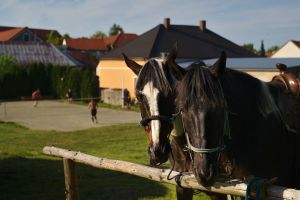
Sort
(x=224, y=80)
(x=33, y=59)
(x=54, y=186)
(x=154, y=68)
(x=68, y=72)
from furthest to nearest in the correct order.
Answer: (x=33, y=59) < (x=68, y=72) < (x=54, y=186) < (x=154, y=68) < (x=224, y=80)

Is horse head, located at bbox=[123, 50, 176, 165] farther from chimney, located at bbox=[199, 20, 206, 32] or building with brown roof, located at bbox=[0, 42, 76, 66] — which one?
building with brown roof, located at bbox=[0, 42, 76, 66]

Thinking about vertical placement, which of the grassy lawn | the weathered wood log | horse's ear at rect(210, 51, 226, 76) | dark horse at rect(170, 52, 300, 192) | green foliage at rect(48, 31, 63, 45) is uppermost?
green foliage at rect(48, 31, 63, 45)

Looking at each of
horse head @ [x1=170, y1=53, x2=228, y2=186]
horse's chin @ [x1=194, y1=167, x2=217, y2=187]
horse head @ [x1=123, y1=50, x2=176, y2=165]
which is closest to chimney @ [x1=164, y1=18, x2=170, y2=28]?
horse head @ [x1=123, y1=50, x2=176, y2=165]

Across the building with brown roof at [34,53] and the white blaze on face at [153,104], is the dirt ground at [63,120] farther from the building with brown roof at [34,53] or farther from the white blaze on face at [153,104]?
the building with brown roof at [34,53]

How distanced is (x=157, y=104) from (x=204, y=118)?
3.19 ft

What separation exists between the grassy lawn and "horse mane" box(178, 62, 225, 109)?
15.5ft

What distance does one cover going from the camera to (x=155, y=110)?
365 cm

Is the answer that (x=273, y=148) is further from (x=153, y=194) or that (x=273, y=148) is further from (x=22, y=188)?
(x=22, y=188)

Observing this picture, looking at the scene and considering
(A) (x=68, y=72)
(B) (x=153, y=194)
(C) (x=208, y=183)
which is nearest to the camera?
(C) (x=208, y=183)

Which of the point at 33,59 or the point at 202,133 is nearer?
the point at 202,133

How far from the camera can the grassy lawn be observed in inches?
304

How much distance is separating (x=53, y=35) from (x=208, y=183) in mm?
94725

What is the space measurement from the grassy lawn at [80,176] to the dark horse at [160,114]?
3.61m

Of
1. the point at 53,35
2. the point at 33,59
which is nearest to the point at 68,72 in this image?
the point at 33,59
